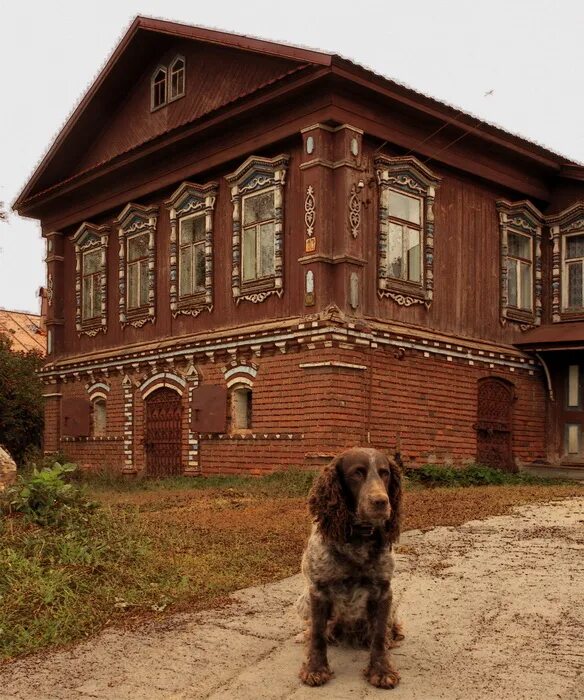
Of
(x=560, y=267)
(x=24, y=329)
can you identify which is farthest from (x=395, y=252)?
(x=24, y=329)

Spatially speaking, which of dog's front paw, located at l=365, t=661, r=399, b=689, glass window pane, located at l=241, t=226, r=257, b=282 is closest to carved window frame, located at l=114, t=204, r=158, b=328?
glass window pane, located at l=241, t=226, r=257, b=282

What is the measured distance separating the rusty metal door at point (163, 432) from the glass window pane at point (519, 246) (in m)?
7.98

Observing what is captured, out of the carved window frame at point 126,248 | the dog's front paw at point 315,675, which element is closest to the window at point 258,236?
the carved window frame at point 126,248

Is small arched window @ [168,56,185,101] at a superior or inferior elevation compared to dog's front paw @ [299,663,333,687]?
superior

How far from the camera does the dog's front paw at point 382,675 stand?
4328 mm

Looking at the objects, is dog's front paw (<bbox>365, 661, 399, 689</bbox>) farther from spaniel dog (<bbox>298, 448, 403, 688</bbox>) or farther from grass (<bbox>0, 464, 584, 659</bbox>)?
grass (<bbox>0, 464, 584, 659</bbox>)

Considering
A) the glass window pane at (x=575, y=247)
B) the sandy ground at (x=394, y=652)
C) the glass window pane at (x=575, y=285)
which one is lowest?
the sandy ground at (x=394, y=652)

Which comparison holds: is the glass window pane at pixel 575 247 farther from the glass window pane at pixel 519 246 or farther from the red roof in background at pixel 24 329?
the red roof in background at pixel 24 329

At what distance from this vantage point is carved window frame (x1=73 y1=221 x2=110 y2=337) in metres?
21.0

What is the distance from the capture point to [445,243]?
17.3 meters

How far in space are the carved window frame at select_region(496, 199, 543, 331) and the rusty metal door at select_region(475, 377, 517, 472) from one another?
1.47 metres

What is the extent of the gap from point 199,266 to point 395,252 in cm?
437

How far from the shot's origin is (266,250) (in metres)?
16.4

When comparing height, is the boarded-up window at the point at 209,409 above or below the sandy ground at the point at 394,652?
above
